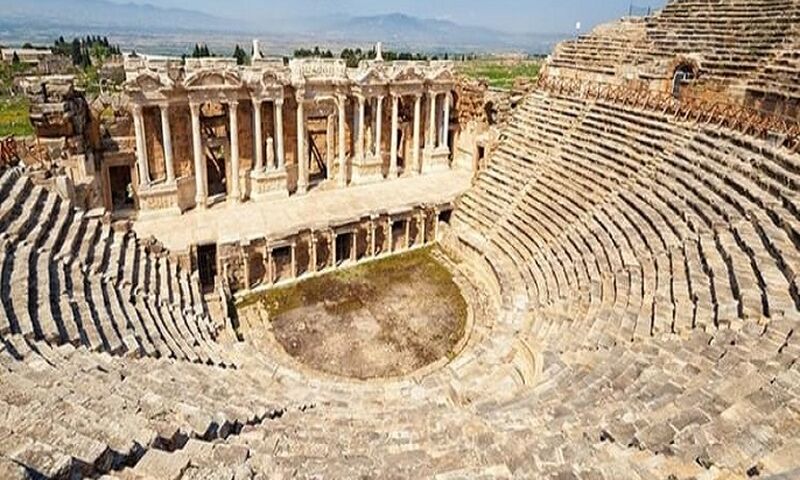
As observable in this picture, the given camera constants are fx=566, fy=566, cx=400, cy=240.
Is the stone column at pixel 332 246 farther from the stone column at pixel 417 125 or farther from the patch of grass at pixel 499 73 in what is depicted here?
the patch of grass at pixel 499 73

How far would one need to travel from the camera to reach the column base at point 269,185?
21688 mm

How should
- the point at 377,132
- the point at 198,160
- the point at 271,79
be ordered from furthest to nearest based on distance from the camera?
the point at 377,132, the point at 271,79, the point at 198,160

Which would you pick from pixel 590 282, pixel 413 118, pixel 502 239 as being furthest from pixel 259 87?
pixel 590 282

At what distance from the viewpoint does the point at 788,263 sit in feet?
33.4

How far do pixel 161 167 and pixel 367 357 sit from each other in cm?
1098

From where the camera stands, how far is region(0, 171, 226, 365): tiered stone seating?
1045 centimetres

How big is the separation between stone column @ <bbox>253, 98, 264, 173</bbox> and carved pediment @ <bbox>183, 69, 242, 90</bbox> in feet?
3.21

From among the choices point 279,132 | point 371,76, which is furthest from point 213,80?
point 371,76

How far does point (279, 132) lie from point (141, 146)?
489 centimetres

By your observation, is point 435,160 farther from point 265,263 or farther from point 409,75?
point 265,263

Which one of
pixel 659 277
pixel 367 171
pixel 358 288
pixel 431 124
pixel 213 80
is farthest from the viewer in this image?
pixel 431 124

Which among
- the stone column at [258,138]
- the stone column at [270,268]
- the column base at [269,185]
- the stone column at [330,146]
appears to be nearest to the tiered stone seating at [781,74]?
the stone column at [330,146]

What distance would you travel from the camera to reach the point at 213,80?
65.0 ft

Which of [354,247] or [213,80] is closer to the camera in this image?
[213,80]
